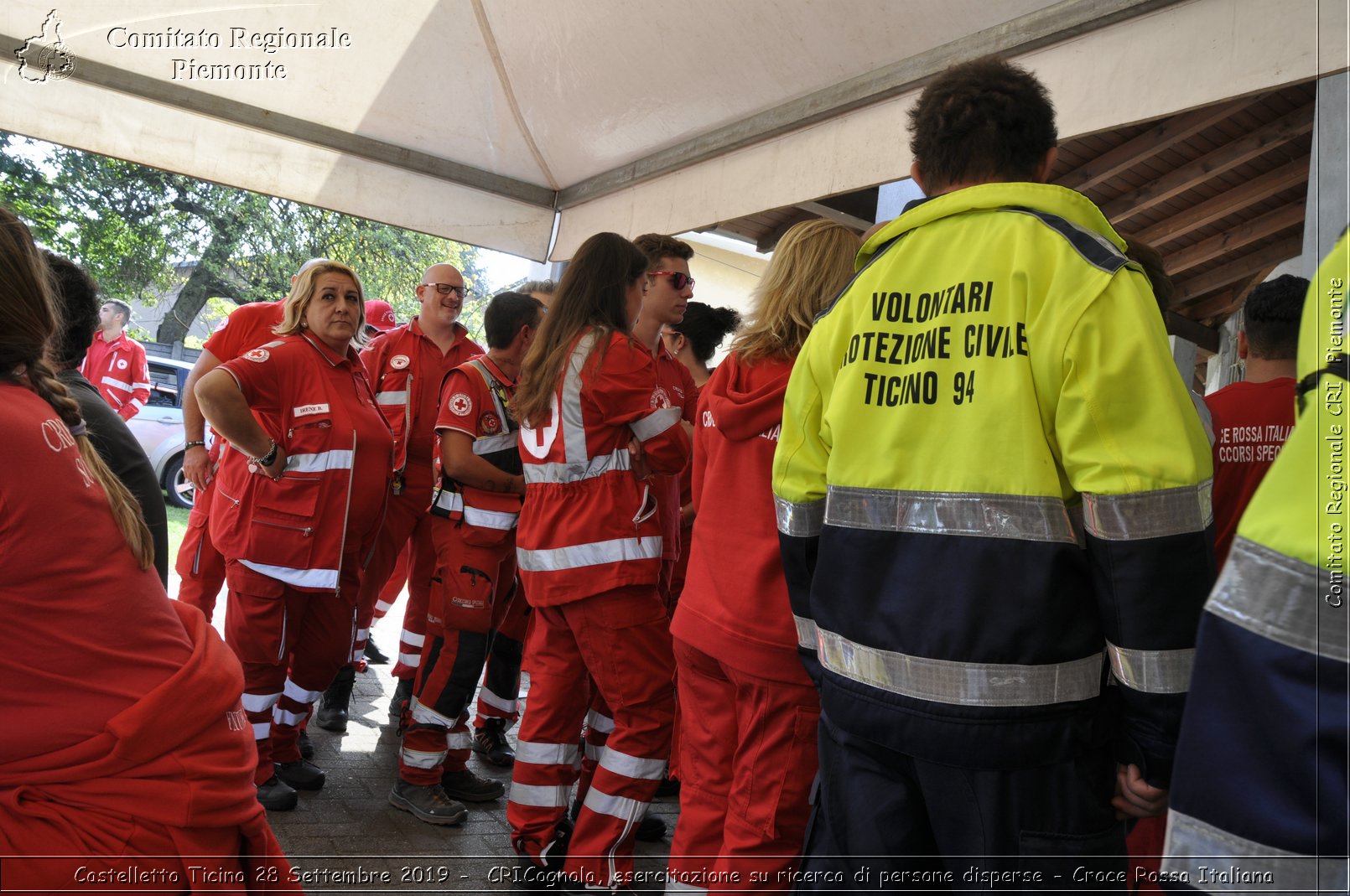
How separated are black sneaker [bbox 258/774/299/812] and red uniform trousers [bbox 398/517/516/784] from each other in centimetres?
44

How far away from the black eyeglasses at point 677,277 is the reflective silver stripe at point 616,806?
2069 millimetres

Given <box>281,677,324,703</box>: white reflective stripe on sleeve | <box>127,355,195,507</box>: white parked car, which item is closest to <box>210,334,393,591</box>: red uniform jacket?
<box>281,677,324,703</box>: white reflective stripe on sleeve

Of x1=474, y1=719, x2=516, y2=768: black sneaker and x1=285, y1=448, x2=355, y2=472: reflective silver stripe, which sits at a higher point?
x1=285, y1=448, x2=355, y2=472: reflective silver stripe

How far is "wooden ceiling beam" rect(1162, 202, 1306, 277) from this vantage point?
8.50m

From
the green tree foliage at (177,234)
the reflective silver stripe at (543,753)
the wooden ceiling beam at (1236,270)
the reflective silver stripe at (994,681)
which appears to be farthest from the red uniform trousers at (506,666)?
the green tree foliage at (177,234)

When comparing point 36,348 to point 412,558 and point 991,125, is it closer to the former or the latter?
point 991,125

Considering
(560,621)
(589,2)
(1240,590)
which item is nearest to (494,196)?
(589,2)

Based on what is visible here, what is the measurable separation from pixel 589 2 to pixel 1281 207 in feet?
21.6

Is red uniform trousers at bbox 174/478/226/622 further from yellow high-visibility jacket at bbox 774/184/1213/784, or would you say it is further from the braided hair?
yellow high-visibility jacket at bbox 774/184/1213/784

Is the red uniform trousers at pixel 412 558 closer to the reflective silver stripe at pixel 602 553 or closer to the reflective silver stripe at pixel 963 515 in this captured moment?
Result: the reflective silver stripe at pixel 602 553

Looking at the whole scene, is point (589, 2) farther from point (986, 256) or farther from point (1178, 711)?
point (1178, 711)

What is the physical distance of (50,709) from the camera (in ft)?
5.56

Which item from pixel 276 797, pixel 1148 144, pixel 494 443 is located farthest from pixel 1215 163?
pixel 276 797

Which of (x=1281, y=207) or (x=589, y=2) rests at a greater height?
(x=1281, y=207)
